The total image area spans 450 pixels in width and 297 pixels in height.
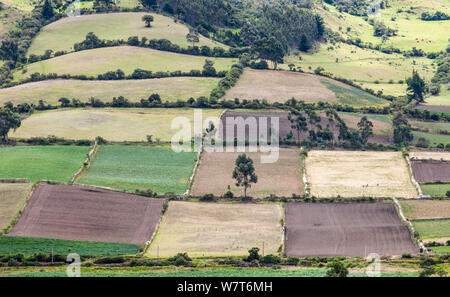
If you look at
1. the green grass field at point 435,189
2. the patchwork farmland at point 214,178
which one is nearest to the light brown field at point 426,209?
the patchwork farmland at point 214,178

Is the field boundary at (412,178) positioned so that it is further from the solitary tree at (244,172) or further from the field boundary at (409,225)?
the solitary tree at (244,172)

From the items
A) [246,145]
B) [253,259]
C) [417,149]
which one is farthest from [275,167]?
[253,259]

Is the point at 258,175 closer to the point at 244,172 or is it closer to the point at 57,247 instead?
the point at 244,172

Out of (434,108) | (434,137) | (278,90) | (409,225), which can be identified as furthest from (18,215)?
(434,108)

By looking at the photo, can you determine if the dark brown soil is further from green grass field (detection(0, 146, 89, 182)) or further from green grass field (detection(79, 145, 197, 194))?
green grass field (detection(0, 146, 89, 182))

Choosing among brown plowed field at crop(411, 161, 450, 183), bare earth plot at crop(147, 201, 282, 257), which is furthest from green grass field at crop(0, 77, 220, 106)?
bare earth plot at crop(147, 201, 282, 257)

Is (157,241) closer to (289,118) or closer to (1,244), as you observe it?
(1,244)
